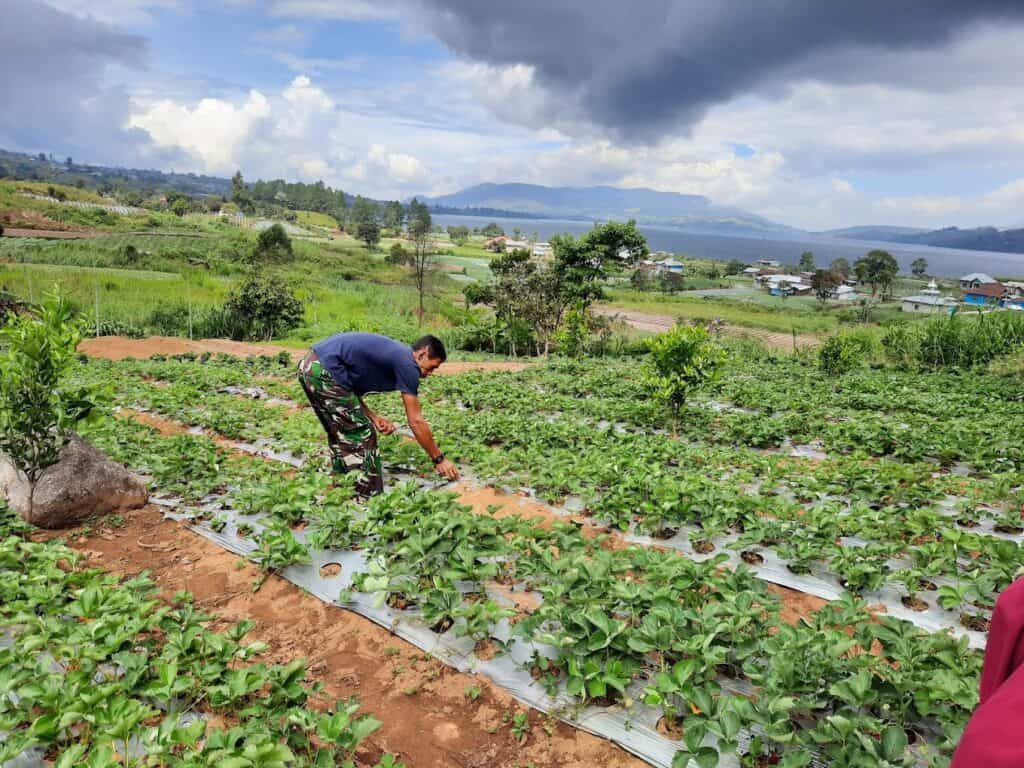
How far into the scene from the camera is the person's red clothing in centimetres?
77

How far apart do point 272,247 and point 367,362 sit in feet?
151

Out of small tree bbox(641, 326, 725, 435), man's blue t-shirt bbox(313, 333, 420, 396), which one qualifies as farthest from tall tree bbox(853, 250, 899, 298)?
man's blue t-shirt bbox(313, 333, 420, 396)

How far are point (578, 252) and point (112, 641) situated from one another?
23.6 m

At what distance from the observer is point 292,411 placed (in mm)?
8531

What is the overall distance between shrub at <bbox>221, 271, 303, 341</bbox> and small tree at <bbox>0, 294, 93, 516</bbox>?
1909 cm

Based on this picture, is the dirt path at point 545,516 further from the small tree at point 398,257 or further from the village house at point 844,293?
the village house at point 844,293

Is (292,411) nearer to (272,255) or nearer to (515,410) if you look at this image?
(515,410)

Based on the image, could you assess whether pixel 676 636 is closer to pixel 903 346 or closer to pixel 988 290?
pixel 903 346

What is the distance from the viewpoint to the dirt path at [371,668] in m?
2.32

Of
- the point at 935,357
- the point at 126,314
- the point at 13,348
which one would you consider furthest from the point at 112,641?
the point at 126,314

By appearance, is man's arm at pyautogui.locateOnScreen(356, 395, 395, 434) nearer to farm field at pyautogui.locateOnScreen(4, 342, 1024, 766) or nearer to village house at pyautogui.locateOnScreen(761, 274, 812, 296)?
farm field at pyautogui.locateOnScreen(4, 342, 1024, 766)

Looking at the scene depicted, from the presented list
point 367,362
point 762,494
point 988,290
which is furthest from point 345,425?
point 988,290

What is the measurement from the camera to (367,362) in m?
4.58

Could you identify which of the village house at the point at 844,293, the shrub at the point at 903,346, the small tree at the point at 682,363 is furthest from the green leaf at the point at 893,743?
the village house at the point at 844,293
